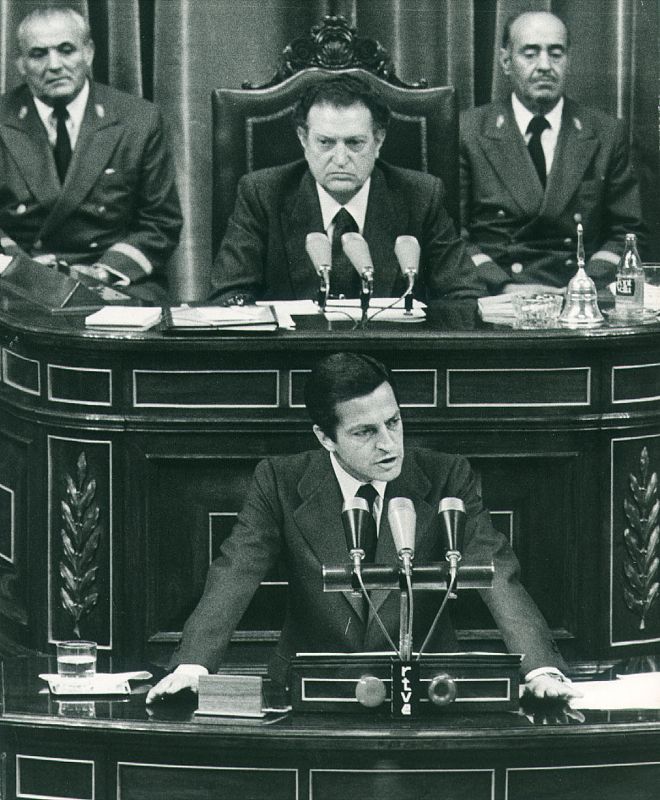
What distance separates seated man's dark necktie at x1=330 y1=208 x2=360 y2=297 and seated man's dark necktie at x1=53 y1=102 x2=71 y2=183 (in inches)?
49.0

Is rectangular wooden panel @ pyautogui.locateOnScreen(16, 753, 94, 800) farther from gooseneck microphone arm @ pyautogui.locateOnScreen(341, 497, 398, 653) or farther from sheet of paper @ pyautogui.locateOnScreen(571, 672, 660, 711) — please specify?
sheet of paper @ pyautogui.locateOnScreen(571, 672, 660, 711)

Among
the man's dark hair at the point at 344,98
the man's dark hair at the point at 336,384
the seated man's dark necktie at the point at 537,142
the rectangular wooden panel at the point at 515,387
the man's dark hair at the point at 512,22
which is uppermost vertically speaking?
the man's dark hair at the point at 512,22

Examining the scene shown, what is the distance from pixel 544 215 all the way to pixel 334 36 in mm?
1182

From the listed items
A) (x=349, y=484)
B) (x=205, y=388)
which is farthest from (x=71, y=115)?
(x=349, y=484)

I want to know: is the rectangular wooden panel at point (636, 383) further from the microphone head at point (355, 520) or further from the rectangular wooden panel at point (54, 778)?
the rectangular wooden panel at point (54, 778)

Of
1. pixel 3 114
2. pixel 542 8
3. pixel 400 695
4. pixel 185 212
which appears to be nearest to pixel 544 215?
pixel 542 8

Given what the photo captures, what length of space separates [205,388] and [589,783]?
1991 millimetres

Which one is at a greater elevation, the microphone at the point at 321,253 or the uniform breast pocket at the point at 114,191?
the uniform breast pocket at the point at 114,191

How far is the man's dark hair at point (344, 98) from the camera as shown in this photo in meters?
5.57

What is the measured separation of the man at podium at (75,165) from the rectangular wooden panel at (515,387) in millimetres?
1761

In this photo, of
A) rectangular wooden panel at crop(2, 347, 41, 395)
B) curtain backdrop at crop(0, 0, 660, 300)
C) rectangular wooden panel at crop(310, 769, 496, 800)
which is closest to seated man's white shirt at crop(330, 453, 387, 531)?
rectangular wooden panel at crop(310, 769, 496, 800)

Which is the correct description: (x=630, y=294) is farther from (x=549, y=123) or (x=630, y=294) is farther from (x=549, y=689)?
(x=549, y=689)

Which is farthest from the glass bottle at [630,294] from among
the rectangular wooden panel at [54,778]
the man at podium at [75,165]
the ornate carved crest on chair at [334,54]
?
the rectangular wooden panel at [54,778]

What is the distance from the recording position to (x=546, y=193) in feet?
21.2
